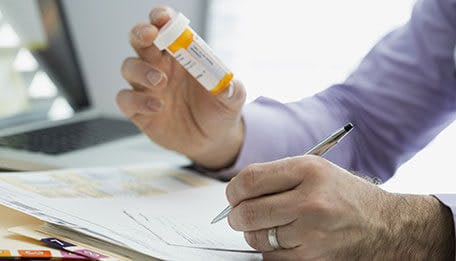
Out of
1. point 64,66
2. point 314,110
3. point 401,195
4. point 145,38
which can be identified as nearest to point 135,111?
point 145,38

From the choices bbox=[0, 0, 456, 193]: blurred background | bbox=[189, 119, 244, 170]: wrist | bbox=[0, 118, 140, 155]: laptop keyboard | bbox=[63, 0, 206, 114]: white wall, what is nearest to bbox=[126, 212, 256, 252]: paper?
bbox=[189, 119, 244, 170]: wrist

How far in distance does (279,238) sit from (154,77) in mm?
308

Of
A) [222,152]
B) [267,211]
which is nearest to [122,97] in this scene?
[222,152]

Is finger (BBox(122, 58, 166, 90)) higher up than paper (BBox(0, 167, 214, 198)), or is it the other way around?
finger (BBox(122, 58, 166, 90))

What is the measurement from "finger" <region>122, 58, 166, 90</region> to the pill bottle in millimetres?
67

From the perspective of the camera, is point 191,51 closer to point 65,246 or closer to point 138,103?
point 138,103

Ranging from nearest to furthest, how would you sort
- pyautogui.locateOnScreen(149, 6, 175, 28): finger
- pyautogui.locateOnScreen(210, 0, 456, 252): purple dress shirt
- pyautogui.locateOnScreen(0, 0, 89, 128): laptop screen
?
pyautogui.locateOnScreen(149, 6, 175, 28): finger → pyautogui.locateOnScreen(210, 0, 456, 252): purple dress shirt → pyautogui.locateOnScreen(0, 0, 89, 128): laptop screen

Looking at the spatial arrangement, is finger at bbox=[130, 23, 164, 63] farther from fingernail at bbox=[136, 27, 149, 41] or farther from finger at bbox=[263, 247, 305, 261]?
finger at bbox=[263, 247, 305, 261]

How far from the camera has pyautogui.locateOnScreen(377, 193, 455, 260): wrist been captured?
1.48ft

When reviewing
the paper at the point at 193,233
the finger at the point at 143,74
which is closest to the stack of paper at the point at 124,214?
the paper at the point at 193,233

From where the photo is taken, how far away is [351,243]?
1.42 ft

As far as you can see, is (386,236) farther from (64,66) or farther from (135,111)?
(64,66)

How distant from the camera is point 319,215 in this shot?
42 cm

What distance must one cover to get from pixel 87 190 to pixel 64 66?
0.61m
